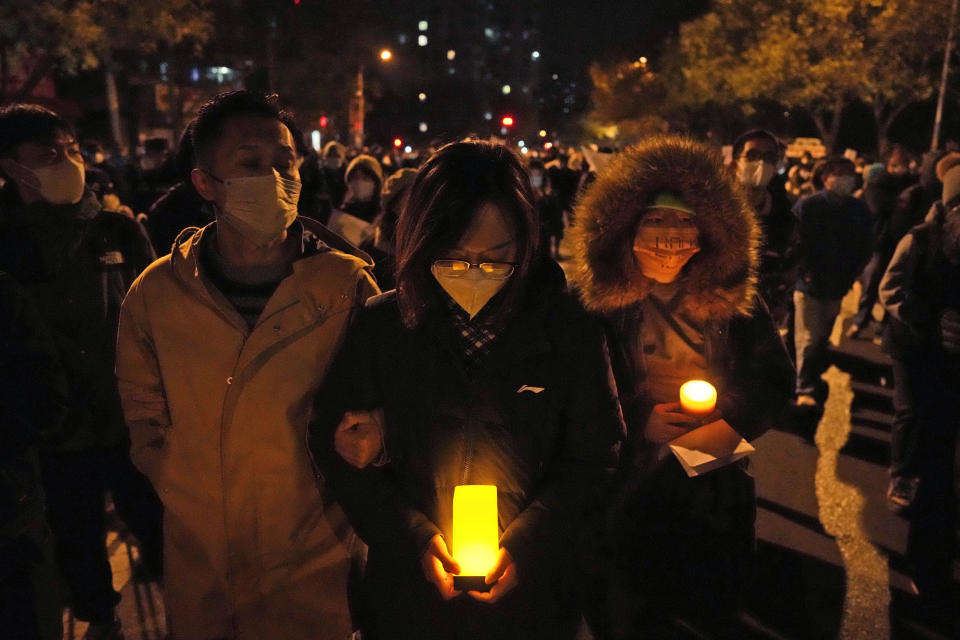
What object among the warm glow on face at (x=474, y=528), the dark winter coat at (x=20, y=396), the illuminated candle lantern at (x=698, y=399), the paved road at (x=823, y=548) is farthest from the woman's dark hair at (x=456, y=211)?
the paved road at (x=823, y=548)

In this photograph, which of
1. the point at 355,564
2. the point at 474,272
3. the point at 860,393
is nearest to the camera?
the point at 474,272

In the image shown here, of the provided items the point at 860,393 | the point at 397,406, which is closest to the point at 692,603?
the point at 397,406

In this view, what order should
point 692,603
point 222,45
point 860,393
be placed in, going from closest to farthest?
1. point 692,603
2. point 860,393
3. point 222,45

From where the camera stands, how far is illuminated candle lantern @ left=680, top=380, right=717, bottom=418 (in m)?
2.65

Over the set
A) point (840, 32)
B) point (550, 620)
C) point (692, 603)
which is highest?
point (840, 32)

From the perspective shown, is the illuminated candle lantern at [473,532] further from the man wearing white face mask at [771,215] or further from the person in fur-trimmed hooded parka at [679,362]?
the man wearing white face mask at [771,215]

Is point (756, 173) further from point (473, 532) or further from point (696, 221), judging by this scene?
point (473, 532)

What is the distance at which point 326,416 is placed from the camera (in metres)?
2.16

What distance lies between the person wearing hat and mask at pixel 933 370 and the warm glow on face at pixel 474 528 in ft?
10.5

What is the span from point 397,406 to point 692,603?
1.56 m

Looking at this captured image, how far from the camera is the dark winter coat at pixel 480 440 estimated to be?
2.08 m

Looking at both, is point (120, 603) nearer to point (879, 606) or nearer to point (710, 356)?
point (710, 356)

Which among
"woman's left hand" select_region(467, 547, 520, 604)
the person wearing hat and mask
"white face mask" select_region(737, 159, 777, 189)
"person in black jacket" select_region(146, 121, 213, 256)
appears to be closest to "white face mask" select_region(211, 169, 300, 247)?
"woman's left hand" select_region(467, 547, 520, 604)

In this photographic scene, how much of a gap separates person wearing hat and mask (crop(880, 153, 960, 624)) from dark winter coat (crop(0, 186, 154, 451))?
3999 mm
